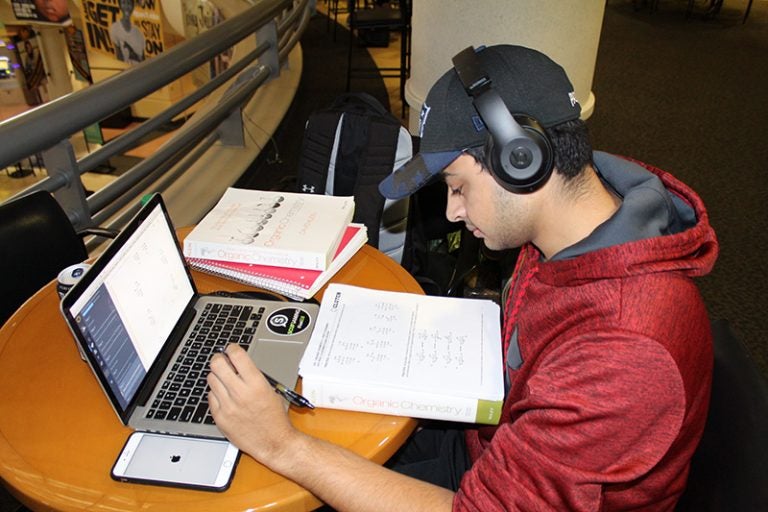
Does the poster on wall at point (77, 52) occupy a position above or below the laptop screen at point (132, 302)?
below

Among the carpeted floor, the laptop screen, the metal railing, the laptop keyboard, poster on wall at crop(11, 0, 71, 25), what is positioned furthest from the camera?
poster on wall at crop(11, 0, 71, 25)

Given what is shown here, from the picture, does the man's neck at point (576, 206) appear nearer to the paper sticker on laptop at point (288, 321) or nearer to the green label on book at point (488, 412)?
the green label on book at point (488, 412)

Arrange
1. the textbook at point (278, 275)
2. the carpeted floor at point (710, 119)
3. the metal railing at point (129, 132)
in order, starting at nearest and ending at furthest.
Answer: the textbook at point (278, 275), the metal railing at point (129, 132), the carpeted floor at point (710, 119)

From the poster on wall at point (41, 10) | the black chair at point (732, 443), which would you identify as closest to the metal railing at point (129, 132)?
the black chair at point (732, 443)

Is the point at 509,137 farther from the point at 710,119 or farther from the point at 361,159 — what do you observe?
the point at 710,119

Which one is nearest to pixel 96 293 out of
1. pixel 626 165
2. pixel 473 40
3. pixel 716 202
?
pixel 626 165

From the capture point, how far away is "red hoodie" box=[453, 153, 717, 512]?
75 cm

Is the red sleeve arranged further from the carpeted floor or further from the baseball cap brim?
the carpeted floor

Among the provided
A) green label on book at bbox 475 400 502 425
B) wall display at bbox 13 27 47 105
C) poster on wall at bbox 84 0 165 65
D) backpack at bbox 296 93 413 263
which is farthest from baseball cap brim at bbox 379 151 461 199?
wall display at bbox 13 27 47 105

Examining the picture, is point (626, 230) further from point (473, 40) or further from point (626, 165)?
point (473, 40)

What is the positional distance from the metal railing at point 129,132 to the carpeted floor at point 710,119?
7.59ft

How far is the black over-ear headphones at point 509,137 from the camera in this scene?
0.87m

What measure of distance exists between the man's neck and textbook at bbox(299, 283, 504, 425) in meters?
0.25

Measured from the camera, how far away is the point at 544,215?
3.19ft
